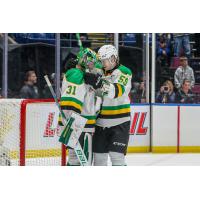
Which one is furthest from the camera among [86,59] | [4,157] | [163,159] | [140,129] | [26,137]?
[140,129]

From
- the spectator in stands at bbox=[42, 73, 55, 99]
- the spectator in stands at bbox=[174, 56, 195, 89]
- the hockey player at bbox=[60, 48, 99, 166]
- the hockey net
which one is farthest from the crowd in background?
the hockey player at bbox=[60, 48, 99, 166]

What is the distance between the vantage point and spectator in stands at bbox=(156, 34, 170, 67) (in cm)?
645

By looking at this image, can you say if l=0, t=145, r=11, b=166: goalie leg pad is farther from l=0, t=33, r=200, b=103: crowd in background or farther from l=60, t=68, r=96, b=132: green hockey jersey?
l=0, t=33, r=200, b=103: crowd in background

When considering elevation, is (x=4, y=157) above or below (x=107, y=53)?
below

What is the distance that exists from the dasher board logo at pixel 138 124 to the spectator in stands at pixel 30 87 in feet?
3.03

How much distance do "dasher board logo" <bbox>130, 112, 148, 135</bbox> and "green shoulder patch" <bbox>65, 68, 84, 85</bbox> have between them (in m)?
2.29

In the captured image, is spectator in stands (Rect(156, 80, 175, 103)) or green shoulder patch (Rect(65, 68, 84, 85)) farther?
spectator in stands (Rect(156, 80, 175, 103))

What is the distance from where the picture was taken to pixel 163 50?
6.48 metres

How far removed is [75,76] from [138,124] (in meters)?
2.38

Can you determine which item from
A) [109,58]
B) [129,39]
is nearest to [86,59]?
[109,58]

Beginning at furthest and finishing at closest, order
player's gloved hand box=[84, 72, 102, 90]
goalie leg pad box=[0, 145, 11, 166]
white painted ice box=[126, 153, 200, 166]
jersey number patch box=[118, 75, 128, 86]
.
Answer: white painted ice box=[126, 153, 200, 166] < goalie leg pad box=[0, 145, 11, 166] < jersey number patch box=[118, 75, 128, 86] < player's gloved hand box=[84, 72, 102, 90]

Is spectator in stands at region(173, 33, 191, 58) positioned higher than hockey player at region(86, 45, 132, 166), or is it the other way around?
spectator in stands at region(173, 33, 191, 58)

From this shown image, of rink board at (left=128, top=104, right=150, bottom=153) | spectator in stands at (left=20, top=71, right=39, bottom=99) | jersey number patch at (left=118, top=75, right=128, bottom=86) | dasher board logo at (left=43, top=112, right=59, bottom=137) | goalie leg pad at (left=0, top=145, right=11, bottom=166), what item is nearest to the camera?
jersey number patch at (left=118, top=75, right=128, bottom=86)

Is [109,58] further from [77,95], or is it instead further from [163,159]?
[163,159]
